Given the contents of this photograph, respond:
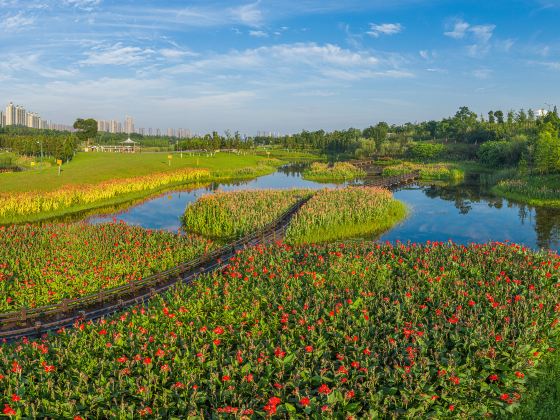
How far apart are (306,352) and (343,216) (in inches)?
932

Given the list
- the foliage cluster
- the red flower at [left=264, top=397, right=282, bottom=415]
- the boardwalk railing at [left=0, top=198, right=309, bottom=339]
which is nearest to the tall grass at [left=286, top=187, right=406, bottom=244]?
the boardwalk railing at [left=0, top=198, right=309, bottom=339]

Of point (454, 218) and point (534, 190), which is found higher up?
point (534, 190)

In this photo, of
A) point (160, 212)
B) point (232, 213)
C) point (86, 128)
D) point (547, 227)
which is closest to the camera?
point (232, 213)

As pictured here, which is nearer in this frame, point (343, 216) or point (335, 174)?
point (343, 216)

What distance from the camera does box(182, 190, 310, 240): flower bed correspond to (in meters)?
30.5

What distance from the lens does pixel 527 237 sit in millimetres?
30438

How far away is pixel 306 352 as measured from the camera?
33.5 ft

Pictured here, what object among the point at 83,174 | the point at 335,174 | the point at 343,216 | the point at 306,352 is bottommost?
the point at 306,352

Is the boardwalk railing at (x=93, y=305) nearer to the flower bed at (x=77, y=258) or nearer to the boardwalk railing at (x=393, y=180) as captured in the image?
the flower bed at (x=77, y=258)

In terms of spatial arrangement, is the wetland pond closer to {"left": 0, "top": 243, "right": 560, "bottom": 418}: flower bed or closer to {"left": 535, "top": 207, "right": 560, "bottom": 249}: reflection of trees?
{"left": 535, "top": 207, "right": 560, "bottom": 249}: reflection of trees

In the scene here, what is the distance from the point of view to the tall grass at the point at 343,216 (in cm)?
2944

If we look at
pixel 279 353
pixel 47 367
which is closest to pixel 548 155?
pixel 279 353

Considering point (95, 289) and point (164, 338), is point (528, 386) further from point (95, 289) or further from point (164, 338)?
point (95, 289)

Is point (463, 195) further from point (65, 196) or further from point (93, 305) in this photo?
point (93, 305)
